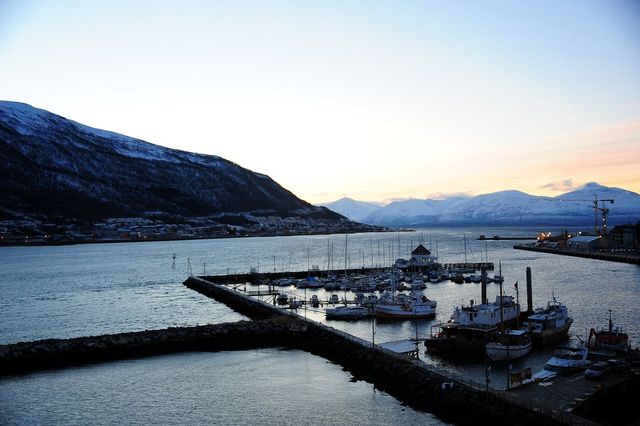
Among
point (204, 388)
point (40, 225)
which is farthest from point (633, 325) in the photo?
point (40, 225)

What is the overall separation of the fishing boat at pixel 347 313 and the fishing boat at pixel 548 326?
12.7 metres

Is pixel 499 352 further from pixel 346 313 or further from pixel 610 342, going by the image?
pixel 346 313

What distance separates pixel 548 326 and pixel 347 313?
1474 cm

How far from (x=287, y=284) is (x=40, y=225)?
5670 inches

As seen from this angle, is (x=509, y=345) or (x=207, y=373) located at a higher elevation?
(x=509, y=345)

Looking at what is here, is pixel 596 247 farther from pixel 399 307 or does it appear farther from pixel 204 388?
pixel 204 388

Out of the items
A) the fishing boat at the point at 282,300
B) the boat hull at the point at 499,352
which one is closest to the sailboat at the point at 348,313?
the fishing boat at the point at 282,300

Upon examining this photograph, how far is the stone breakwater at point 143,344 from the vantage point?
28.9 m

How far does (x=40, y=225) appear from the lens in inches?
7136

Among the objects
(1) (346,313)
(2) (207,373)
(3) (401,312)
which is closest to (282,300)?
(1) (346,313)

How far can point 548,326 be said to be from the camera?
104 feet

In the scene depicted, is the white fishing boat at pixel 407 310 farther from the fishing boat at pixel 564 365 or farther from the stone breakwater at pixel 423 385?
the fishing boat at pixel 564 365

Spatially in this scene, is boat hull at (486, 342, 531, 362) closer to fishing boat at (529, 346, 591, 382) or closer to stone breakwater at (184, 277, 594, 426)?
fishing boat at (529, 346, 591, 382)

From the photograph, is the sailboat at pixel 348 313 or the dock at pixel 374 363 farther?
the sailboat at pixel 348 313
